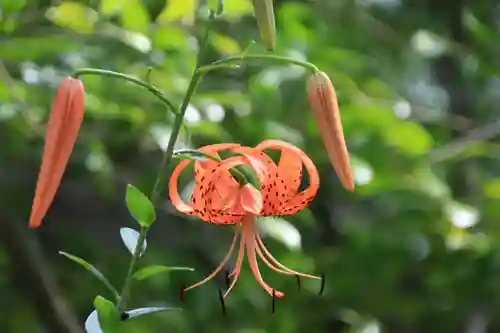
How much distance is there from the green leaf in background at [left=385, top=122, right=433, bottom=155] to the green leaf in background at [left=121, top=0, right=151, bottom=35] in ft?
1.45

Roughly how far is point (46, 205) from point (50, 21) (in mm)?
806

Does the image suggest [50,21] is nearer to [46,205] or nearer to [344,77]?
[344,77]

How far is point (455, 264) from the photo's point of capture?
5.54 feet

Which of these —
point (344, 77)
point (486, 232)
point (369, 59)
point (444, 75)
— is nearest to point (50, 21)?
point (344, 77)

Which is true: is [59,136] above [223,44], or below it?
above

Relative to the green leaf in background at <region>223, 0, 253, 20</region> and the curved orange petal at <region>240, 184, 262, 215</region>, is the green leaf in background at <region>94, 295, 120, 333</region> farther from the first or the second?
the green leaf in background at <region>223, 0, 253, 20</region>

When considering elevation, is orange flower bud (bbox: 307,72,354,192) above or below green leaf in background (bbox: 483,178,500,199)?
above

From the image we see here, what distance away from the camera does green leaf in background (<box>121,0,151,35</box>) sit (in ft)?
4.17

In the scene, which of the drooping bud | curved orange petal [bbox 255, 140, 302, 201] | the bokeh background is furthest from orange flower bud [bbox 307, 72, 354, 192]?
the bokeh background

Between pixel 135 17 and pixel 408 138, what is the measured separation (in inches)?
19.3

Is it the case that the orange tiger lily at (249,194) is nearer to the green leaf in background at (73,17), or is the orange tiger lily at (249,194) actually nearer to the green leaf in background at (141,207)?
the green leaf in background at (141,207)

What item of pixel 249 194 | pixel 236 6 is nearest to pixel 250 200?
pixel 249 194

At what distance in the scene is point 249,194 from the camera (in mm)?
874

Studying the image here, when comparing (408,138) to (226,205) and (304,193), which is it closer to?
(304,193)
